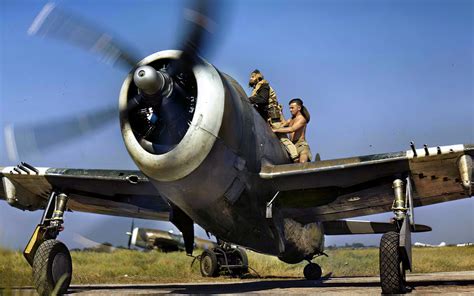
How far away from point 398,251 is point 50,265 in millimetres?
5550

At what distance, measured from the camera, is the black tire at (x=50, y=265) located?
375 inches

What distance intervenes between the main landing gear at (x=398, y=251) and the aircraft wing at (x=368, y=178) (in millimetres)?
610

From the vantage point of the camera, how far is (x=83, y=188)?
11508 millimetres

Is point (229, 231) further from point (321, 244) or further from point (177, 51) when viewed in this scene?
point (321, 244)

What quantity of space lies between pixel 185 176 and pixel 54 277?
11.0 ft

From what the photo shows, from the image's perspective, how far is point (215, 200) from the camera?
893cm

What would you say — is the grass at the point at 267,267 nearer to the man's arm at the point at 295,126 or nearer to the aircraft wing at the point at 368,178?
the aircraft wing at the point at 368,178

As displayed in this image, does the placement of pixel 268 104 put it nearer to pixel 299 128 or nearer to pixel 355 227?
pixel 299 128

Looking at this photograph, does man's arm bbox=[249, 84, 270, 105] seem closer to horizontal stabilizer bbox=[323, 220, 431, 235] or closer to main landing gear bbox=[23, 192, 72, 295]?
main landing gear bbox=[23, 192, 72, 295]

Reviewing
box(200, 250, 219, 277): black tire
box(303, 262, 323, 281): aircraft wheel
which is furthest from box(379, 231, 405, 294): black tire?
box(200, 250, 219, 277): black tire

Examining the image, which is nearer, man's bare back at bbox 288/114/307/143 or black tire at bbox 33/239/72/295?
black tire at bbox 33/239/72/295

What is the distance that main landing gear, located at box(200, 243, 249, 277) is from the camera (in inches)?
706

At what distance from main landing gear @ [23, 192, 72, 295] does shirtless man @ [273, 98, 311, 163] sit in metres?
4.28

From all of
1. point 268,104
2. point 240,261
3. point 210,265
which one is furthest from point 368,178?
point 240,261
